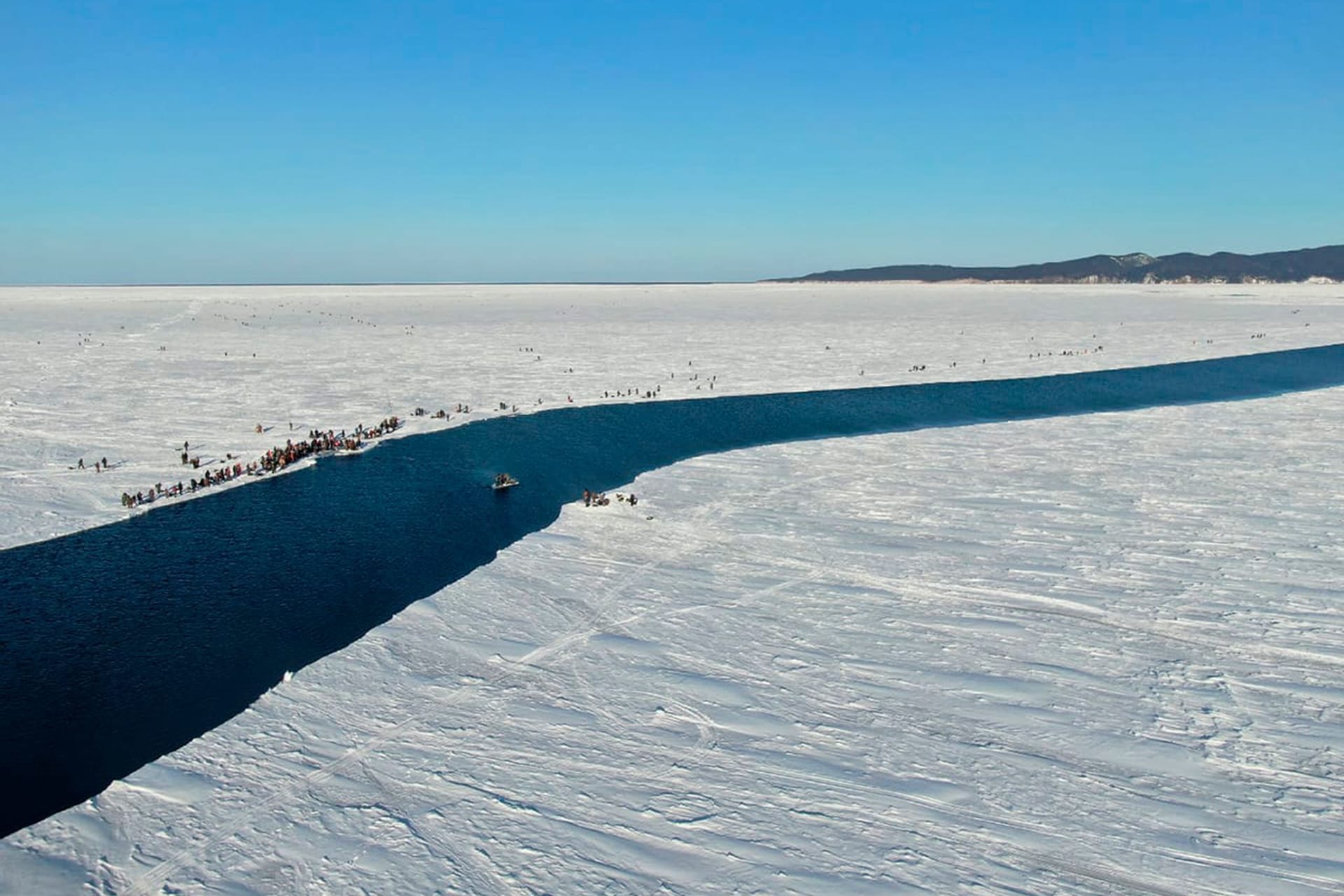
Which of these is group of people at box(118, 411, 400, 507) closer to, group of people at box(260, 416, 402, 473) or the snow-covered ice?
group of people at box(260, 416, 402, 473)

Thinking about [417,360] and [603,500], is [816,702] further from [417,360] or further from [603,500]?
[417,360]

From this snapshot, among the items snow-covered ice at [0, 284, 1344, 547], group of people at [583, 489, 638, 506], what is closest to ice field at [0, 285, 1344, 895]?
group of people at [583, 489, 638, 506]

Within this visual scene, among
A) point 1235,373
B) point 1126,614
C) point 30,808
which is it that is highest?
point 1235,373

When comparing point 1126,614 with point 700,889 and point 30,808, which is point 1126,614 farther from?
point 30,808

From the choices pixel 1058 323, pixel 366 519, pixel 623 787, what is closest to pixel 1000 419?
pixel 366 519

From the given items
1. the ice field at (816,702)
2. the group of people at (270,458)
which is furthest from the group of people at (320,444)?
the ice field at (816,702)

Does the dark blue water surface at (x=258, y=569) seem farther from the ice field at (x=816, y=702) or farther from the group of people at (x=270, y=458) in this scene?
the ice field at (x=816, y=702)

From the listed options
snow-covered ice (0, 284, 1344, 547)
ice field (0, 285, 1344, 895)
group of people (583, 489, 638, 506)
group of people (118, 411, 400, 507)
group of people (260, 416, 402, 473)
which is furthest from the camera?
snow-covered ice (0, 284, 1344, 547)
